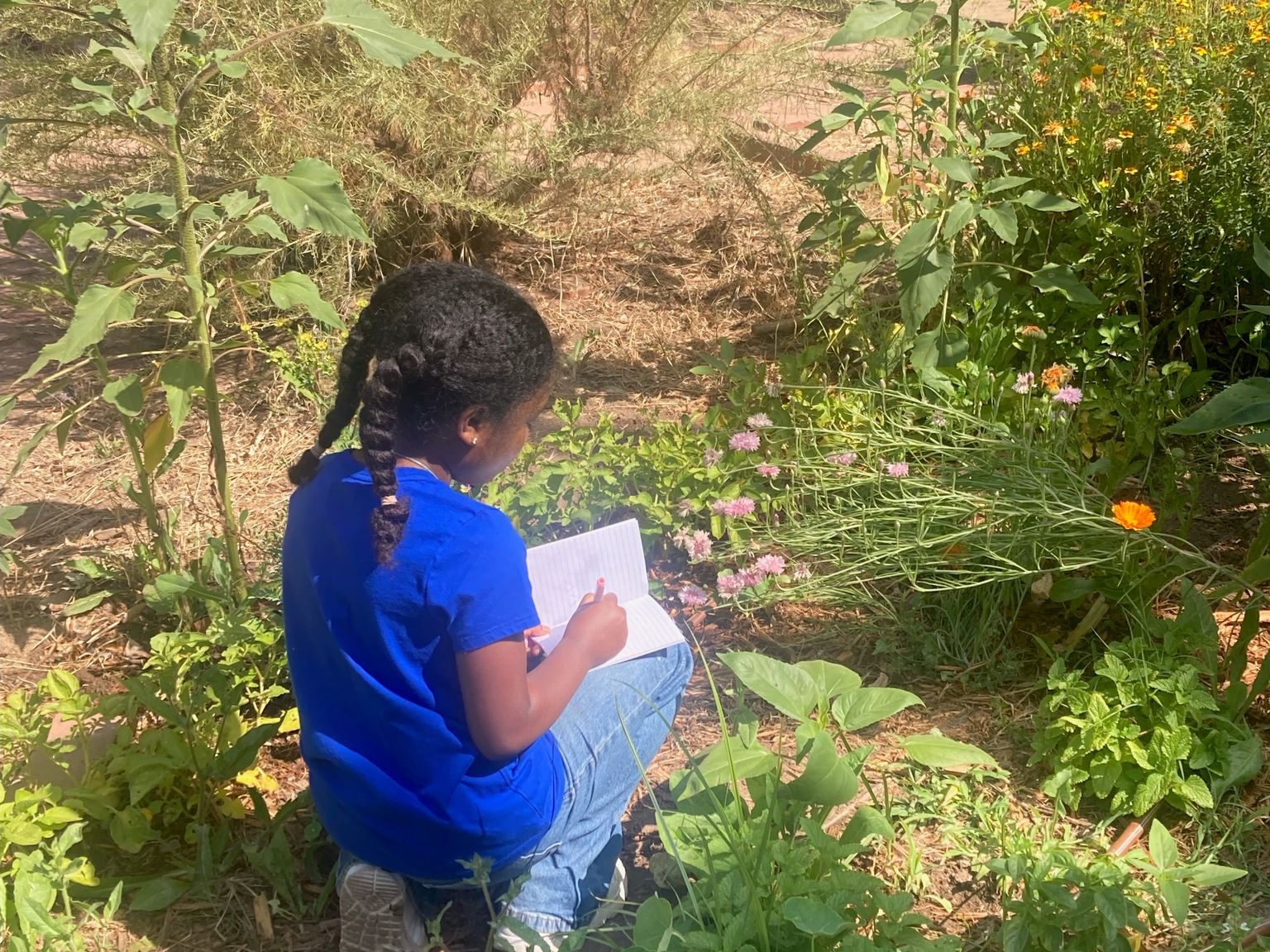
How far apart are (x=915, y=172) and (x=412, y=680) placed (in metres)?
3.09

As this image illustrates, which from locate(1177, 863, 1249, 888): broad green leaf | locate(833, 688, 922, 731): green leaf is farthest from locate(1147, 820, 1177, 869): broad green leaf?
locate(833, 688, 922, 731): green leaf

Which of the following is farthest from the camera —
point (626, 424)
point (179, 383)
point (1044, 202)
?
point (626, 424)

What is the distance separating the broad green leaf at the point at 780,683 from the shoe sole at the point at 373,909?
24.7 inches

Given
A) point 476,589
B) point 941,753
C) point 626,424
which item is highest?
point 476,589

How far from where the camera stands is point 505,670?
1491 mm

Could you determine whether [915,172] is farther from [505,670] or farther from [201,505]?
[505,670]

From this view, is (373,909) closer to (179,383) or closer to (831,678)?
(831,678)

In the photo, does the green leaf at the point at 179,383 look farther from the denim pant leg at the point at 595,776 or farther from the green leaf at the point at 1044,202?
the green leaf at the point at 1044,202

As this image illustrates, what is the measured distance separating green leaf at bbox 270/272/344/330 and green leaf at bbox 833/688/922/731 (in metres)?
1.11

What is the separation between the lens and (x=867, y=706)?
163 centimetres

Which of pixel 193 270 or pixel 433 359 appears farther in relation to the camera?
pixel 193 270

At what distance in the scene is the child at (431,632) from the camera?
1.46 metres

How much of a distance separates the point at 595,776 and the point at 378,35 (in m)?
1.29

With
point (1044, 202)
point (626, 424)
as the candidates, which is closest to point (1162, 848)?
point (1044, 202)
